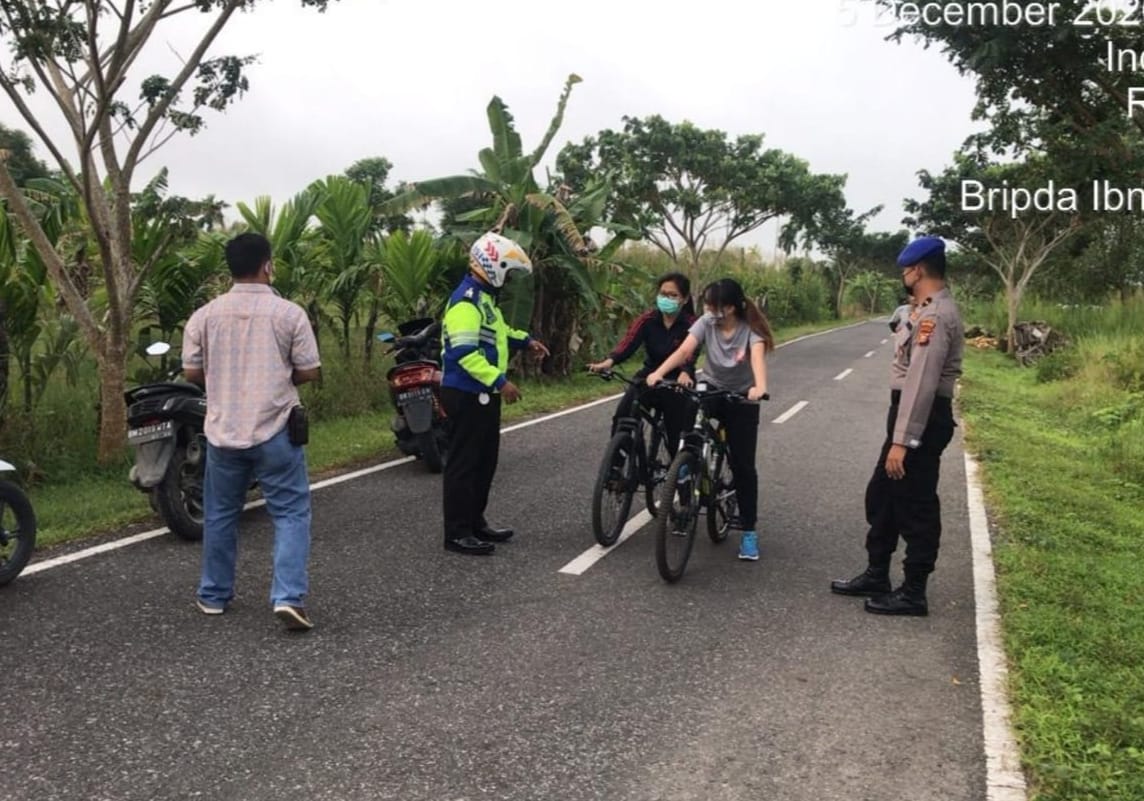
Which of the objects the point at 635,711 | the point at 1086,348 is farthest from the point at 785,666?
the point at 1086,348

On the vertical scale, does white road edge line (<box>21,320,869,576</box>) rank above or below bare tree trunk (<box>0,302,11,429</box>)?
below

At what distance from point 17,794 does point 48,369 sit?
244 inches

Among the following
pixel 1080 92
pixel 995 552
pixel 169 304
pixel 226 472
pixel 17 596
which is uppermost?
pixel 1080 92

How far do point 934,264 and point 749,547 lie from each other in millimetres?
2174

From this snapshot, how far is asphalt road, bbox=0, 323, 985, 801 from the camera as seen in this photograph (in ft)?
10.2

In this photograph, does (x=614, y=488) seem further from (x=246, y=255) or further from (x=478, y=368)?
(x=246, y=255)

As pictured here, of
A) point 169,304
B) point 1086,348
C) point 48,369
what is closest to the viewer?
point 48,369

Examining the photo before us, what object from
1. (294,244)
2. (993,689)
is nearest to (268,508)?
(993,689)

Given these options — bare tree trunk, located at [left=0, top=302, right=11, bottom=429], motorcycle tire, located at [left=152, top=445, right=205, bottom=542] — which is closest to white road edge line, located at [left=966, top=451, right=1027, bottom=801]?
motorcycle tire, located at [left=152, top=445, right=205, bottom=542]

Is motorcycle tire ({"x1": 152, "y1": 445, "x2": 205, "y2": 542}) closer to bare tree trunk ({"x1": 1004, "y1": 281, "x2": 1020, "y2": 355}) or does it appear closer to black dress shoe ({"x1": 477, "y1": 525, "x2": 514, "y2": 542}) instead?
black dress shoe ({"x1": 477, "y1": 525, "x2": 514, "y2": 542})

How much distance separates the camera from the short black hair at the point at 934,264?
470cm

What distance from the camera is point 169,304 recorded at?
366 inches

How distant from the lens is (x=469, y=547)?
573 centimetres

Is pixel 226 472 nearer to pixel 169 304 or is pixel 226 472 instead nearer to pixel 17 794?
pixel 17 794
